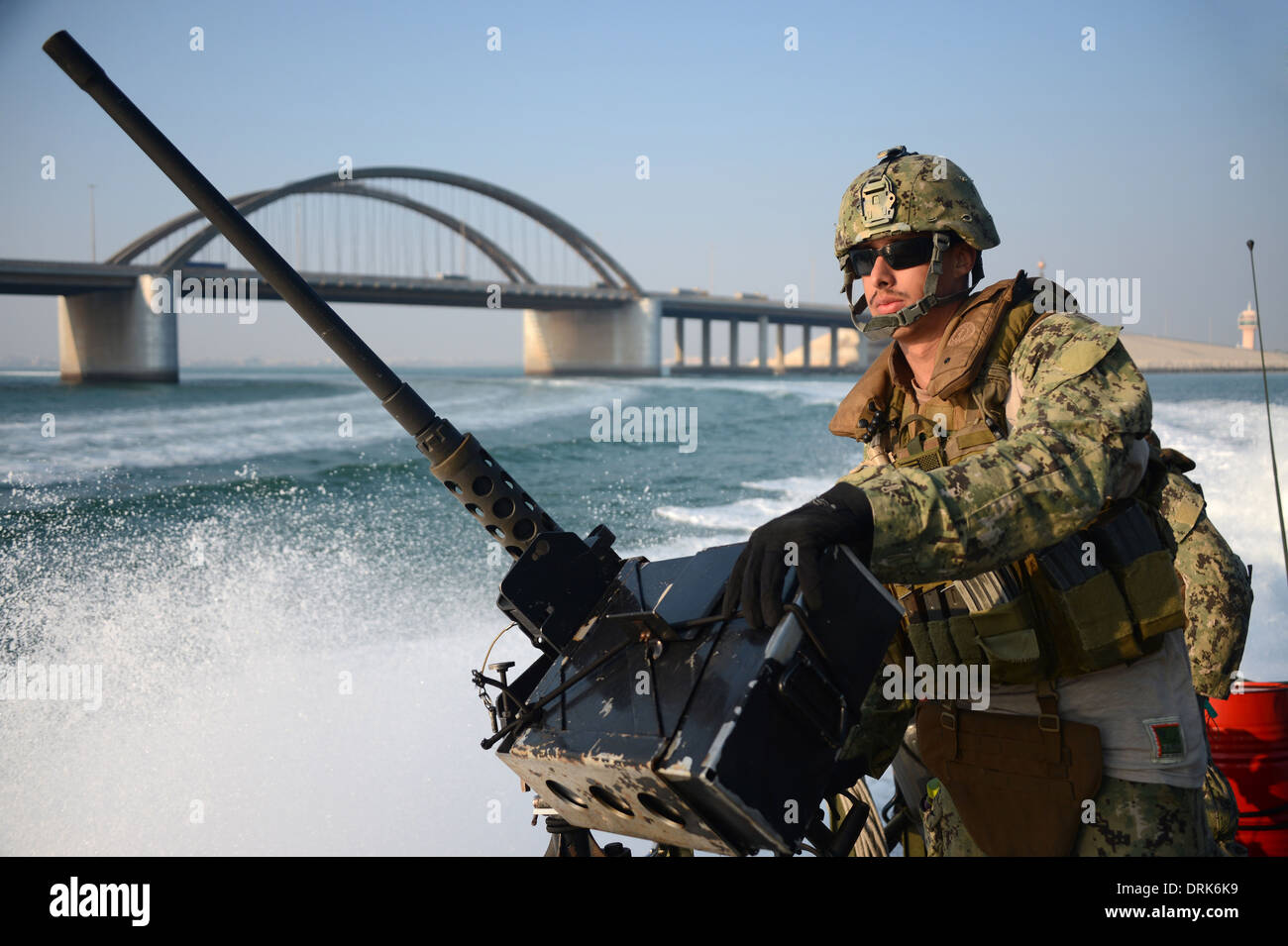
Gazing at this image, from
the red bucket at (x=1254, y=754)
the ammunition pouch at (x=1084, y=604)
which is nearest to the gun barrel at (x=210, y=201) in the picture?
the ammunition pouch at (x=1084, y=604)

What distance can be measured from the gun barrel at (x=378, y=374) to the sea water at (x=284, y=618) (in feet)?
9.58

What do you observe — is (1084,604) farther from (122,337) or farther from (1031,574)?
(122,337)

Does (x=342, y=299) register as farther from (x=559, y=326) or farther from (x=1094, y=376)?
(x=1094, y=376)

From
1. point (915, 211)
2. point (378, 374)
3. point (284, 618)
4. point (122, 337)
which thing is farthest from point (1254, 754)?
point (122, 337)

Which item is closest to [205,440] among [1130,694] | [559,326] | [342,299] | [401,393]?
[401,393]

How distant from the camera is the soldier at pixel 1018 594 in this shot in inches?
105

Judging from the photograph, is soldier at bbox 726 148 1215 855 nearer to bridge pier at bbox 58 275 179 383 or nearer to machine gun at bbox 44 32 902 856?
machine gun at bbox 44 32 902 856

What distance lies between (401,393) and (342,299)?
49.8 metres

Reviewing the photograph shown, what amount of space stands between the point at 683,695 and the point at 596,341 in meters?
67.6

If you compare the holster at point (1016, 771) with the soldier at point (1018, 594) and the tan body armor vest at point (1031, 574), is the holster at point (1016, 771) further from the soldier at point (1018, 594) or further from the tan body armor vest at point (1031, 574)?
the tan body armor vest at point (1031, 574)

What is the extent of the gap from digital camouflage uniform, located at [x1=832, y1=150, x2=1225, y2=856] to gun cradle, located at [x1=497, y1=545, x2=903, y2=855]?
148mm

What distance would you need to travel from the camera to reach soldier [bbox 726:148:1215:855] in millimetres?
2680

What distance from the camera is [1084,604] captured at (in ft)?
9.00

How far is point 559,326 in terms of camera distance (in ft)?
229
